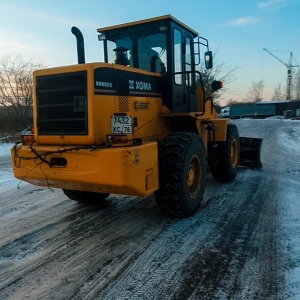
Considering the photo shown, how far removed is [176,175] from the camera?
4.84 metres

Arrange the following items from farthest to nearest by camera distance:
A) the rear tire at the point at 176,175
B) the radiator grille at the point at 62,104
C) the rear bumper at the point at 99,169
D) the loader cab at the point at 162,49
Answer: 1. the loader cab at the point at 162,49
2. the rear tire at the point at 176,175
3. the radiator grille at the point at 62,104
4. the rear bumper at the point at 99,169

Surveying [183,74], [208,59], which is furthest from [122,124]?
[208,59]

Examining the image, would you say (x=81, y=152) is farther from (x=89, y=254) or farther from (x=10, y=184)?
(x=10, y=184)

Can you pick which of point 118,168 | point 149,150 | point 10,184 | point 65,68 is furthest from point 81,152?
point 10,184

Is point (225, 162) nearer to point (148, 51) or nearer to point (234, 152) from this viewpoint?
point (234, 152)

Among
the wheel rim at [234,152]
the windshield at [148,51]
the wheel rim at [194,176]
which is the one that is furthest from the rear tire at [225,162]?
the windshield at [148,51]

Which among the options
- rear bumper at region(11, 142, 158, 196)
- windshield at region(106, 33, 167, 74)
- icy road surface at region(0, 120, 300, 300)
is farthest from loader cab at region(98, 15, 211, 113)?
icy road surface at region(0, 120, 300, 300)

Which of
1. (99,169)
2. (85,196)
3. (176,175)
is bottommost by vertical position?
(85,196)

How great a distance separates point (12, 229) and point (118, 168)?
6.27 ft

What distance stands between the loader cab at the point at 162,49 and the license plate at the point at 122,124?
5.08 ft

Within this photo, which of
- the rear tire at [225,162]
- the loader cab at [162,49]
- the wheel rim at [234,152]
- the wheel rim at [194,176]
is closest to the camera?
the wheel rim at [194,176]

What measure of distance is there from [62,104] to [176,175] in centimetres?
183

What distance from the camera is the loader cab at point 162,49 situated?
565 centimetres

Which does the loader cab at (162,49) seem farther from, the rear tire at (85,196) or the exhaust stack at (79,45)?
the rear tire at (85,196)
